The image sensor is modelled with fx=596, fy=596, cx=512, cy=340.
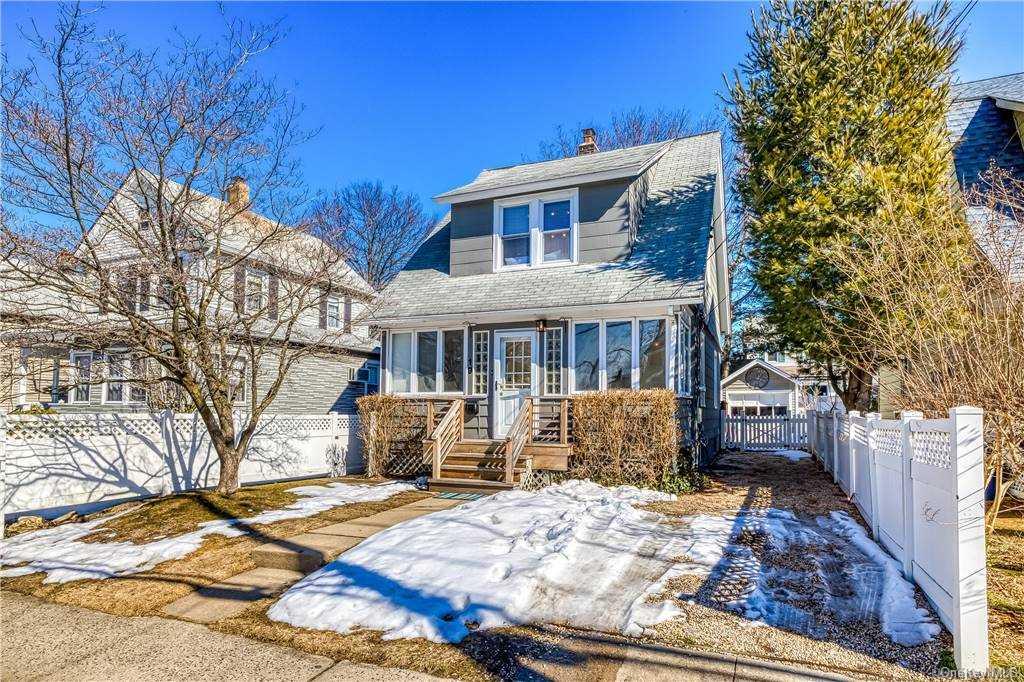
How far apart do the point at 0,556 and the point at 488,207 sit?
31.7ft

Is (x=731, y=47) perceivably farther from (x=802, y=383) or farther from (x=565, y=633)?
(x=802, y=383)

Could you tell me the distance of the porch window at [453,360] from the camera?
12.5m

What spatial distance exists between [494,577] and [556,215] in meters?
8.85

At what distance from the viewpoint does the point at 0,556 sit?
6.39 metres

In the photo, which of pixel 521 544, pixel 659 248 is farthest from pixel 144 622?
pixel 659 248

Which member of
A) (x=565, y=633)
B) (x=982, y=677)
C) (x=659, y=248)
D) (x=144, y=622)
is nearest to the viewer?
(x=982, y=677)

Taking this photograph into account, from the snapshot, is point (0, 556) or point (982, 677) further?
point (0, 556)

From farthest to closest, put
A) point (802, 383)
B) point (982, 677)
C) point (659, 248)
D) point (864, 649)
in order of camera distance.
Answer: point (802, 383) → point (659, 248) → point (864, 649) → point (982, 677)

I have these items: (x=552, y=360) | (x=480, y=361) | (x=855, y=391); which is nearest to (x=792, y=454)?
(x=855, y=391)

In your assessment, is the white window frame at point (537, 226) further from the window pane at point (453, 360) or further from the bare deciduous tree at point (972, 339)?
the bare deciduous tree at point (972, 339)

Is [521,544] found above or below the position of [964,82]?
below

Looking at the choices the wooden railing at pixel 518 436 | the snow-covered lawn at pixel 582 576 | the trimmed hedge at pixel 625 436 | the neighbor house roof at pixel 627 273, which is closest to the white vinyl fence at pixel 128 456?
the neighbor house roof at pixel 627 273

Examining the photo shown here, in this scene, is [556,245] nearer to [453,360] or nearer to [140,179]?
[453,360]

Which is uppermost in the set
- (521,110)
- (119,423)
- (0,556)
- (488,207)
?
(521,110)
